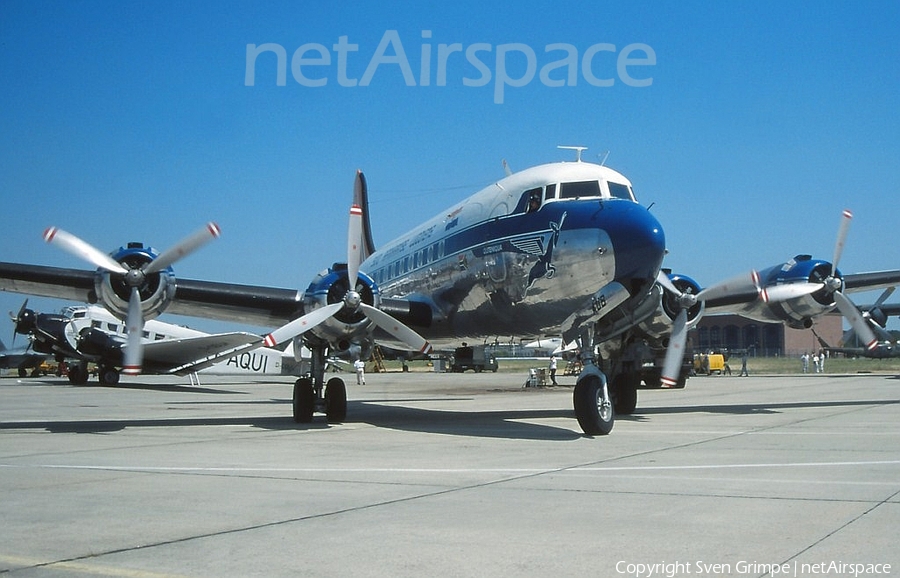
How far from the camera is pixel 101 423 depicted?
1719 cm

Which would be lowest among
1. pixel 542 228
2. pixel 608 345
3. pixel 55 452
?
pixel 55 452

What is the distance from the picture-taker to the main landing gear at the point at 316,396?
16.8 m

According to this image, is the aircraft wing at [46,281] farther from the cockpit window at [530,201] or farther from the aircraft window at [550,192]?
the aircraft window at [550,192]

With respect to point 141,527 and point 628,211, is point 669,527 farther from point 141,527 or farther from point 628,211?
point 628,211

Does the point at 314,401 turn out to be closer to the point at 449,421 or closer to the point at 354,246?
the point at 449,421

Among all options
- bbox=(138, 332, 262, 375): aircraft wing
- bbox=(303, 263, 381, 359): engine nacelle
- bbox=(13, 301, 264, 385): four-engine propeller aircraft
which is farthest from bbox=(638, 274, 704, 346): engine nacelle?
bbox=(13, 301, 264, 385): four-engine propeller aircraft

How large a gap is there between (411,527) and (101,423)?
12770mm

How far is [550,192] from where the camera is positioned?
14836 mm

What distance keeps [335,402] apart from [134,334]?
406cm

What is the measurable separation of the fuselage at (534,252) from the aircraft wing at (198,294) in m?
3.23

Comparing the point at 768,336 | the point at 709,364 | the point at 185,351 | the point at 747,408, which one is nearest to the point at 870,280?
the point at 747,408

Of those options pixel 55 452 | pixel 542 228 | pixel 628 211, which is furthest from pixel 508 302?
pixel 55 452

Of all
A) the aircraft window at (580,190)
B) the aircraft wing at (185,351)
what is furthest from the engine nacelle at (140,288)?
the aircraft wing at (185,351)

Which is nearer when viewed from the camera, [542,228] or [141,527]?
[141,527]
